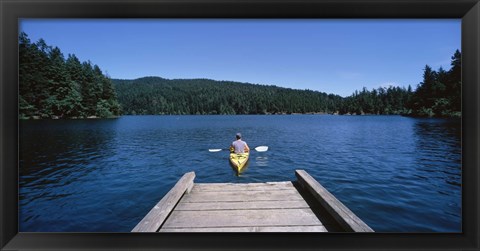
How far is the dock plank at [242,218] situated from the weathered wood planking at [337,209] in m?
0.24

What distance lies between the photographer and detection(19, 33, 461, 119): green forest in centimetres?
4134

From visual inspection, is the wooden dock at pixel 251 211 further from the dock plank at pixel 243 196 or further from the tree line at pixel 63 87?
the tree line at pixel 63 87

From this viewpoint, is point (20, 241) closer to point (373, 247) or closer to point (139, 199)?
point (373, 247)

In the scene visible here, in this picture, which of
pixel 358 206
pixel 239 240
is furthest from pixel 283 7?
pixel 358 206

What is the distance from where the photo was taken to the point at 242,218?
123 inches

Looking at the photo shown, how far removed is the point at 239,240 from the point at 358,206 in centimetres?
683

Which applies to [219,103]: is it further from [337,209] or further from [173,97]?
[337,209]

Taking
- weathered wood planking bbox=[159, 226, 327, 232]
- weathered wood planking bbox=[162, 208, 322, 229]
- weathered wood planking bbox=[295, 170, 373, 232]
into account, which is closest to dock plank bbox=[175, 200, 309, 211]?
weathered wood planking bbox=[162, 208, 322, 229]

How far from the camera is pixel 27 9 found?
1670 mm

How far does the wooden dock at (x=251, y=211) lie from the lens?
2.86m

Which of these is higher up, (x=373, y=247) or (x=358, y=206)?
(x=373, y=247)

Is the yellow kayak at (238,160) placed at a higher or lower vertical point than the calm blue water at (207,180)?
higher

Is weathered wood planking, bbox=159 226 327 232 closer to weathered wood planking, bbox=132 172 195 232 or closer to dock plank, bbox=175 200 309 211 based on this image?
weathered wood planking, bbox=132 172 195 232

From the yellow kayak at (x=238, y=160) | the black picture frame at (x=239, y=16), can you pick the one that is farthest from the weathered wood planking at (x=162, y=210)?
the yellow kayak at (x=238, y=160)
